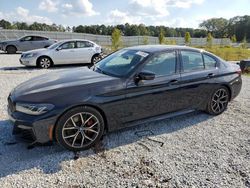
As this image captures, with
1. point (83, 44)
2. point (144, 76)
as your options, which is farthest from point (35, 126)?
point (83, 44)

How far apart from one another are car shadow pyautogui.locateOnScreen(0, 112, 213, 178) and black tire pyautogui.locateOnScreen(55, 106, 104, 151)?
4.9 inches

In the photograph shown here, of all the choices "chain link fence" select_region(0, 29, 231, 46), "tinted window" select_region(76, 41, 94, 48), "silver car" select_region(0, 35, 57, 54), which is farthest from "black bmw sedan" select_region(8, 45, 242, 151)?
"chain link fence" select_region(0, 29, 231, 46)

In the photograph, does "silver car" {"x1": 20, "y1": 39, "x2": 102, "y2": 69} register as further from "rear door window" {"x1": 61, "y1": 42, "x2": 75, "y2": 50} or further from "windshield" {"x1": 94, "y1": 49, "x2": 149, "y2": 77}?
"windshield" {"x1": 94, "y1": 49, "x2": 149, "y2": 77}

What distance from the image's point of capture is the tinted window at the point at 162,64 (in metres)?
4.23

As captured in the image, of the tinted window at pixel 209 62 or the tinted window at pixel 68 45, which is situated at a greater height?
the tinted window at pixel 68 45

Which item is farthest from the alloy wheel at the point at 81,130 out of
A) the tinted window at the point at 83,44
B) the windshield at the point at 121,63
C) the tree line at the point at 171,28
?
the tree line at the point at 171,28

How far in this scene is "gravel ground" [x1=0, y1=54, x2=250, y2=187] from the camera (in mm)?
2973

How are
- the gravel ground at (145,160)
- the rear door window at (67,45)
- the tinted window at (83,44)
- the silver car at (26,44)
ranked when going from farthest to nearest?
1. the silver car at (26,44)
2. the tinted window at (83,44)
3. the rear door window at (67,45)
4. the gravel ground at (145,160)

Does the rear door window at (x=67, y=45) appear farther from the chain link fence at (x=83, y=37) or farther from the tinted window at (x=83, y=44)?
the chain link fence at (x=83, y=37)

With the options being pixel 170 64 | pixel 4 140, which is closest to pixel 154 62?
pixel 170 64

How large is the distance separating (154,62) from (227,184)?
2.21 metres

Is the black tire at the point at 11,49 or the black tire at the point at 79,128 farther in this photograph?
the black tire at the point at 11,49

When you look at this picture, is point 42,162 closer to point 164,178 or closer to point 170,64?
point 164,178

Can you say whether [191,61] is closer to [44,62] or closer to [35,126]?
[35,126]
